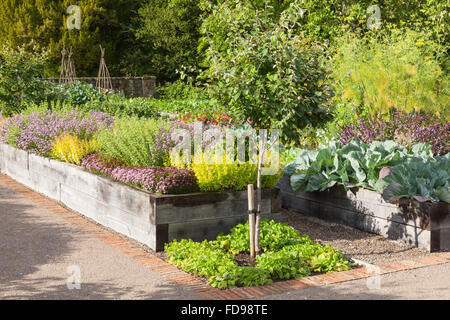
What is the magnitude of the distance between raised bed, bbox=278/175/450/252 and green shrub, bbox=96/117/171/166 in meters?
1.70

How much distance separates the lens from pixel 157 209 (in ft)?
17.9

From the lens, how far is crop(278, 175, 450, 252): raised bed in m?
5.47

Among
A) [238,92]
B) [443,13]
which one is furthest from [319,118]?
[443,13]

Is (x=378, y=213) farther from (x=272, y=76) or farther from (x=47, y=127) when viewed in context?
(x=47, y=127)

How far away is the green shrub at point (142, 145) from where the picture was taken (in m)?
6.68

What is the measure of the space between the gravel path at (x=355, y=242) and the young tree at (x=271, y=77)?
1.10 metres

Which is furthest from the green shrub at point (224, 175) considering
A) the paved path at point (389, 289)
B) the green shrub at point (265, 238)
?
the paved path at point (389, 289)

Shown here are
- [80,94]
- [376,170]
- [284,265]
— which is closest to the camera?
[284,265]

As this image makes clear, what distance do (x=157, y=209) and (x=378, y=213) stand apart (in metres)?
2.44

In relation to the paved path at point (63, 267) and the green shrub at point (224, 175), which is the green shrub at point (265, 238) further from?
the paved path at point (63, 267)

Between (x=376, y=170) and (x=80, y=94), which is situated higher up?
(x=80, y=94)

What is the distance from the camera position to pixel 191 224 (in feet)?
18.6

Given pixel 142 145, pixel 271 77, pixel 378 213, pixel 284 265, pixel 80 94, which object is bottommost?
pixel 284 265

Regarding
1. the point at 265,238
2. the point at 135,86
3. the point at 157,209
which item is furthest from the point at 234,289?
the point at 135,86
